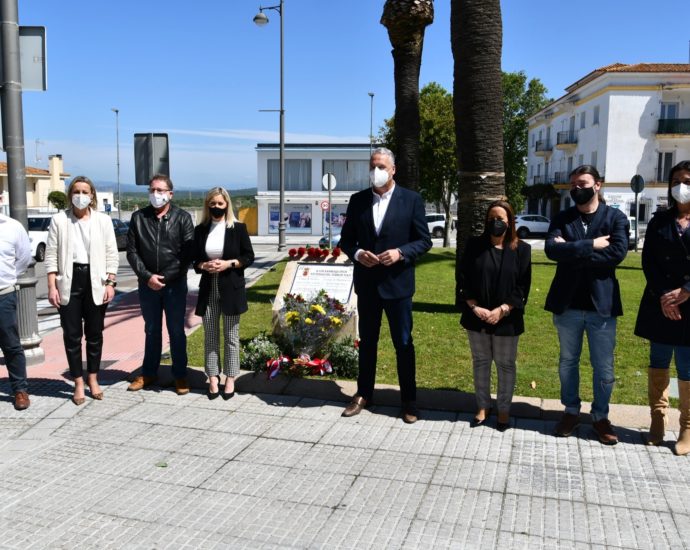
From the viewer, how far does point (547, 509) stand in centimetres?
374

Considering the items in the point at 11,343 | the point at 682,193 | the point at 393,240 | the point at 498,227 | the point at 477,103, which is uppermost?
the point at 477,103

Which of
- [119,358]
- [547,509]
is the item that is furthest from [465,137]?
[547,509]

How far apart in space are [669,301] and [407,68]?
8772 mm

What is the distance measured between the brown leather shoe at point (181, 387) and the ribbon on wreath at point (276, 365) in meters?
0.78

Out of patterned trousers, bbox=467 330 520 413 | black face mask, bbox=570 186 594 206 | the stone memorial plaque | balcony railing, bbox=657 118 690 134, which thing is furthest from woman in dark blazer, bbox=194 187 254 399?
balcony railing, bbox=657 118 690 134

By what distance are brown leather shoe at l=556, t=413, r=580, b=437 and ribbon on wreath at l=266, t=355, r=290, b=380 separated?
2.57m

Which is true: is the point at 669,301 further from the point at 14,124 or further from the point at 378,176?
the point at 14,124

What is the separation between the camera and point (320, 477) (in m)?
4.21

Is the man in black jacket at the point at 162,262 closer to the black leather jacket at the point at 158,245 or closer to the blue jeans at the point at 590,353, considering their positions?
the black leather jacket at the point at 158,245

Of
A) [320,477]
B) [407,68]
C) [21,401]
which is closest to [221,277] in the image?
[21,401]

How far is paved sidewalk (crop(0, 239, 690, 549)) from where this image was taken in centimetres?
348

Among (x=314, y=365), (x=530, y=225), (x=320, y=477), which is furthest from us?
(x=530, y=225)

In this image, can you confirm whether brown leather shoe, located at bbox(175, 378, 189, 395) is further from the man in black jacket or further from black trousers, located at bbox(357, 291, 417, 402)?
black trousers, located at bbox(357, 291, 417, 402)

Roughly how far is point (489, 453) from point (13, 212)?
5405 millimetres
